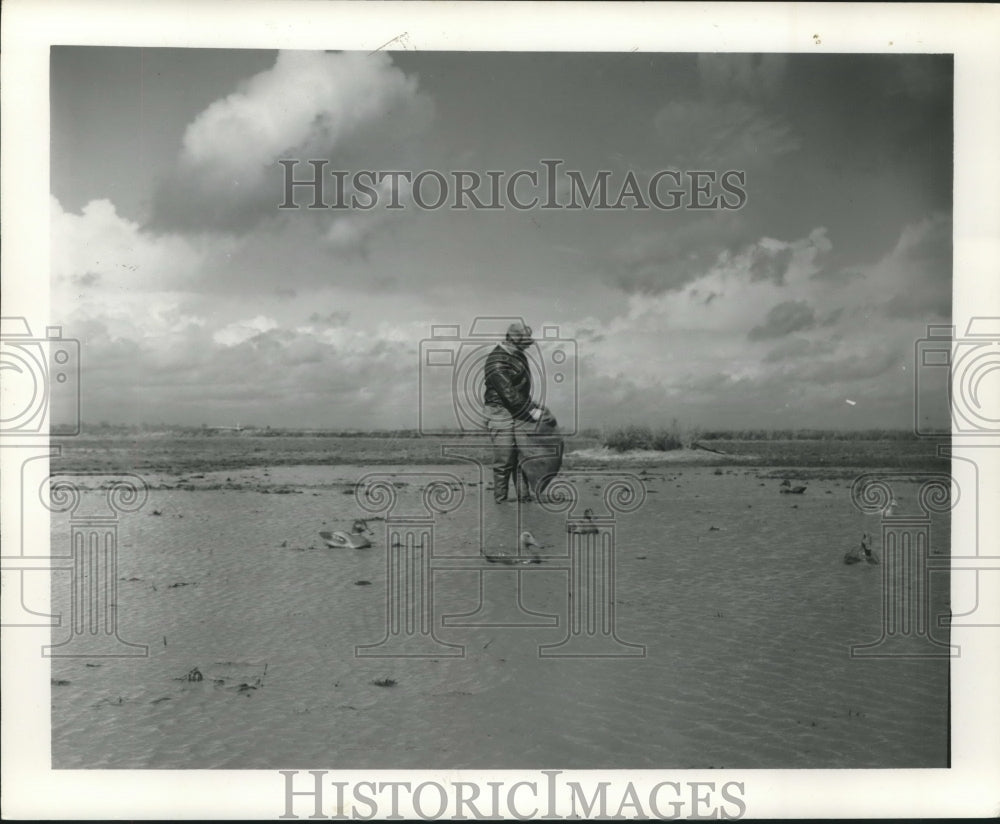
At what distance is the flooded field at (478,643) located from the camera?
2826 mm

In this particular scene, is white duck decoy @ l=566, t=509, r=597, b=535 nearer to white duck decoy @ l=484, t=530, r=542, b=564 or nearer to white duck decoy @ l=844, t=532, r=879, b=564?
white duck decoy @ l=484, t=530, r=542, b=564

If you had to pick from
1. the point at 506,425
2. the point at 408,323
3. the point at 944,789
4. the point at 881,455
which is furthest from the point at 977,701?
the point at 408,323

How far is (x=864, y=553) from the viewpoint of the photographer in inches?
120

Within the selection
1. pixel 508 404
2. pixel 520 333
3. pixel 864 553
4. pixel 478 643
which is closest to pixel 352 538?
pixel 478 643

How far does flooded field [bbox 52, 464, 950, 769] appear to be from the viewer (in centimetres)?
283

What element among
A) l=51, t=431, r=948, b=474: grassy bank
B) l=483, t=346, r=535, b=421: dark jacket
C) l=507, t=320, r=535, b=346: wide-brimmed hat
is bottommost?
l=51, t=431, r=948, b=474: grassy bank

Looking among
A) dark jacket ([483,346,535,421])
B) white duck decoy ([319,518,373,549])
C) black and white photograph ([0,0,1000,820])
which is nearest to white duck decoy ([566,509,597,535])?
black and white photograph ([0,0,1000,820])

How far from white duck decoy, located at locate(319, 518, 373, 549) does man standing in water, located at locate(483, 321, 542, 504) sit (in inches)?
26.2

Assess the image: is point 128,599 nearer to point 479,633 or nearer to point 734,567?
point 479,633

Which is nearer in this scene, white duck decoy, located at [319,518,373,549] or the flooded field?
the flooded field

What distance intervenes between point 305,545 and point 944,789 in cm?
330

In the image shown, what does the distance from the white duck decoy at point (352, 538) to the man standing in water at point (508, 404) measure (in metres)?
0.67

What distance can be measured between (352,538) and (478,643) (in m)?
A: 0.80

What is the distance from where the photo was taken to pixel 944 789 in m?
2.93
